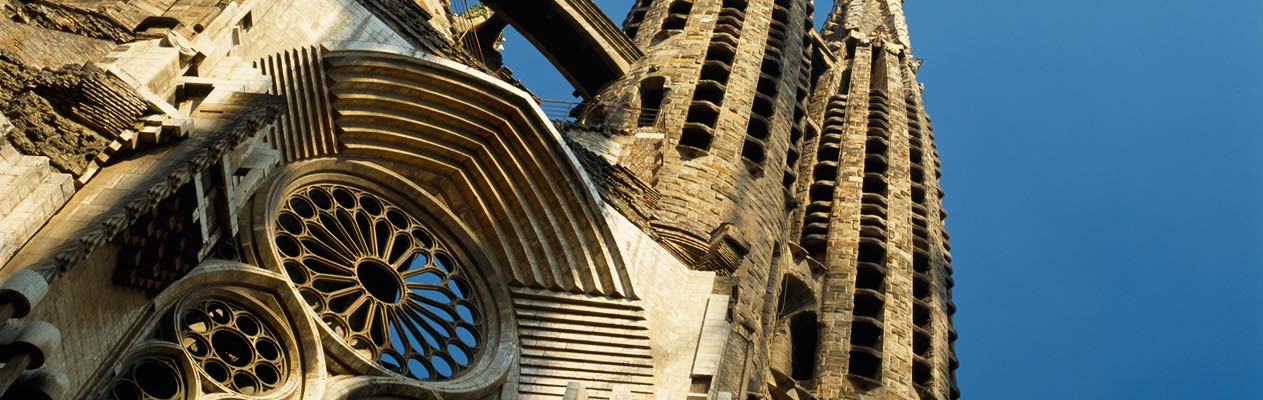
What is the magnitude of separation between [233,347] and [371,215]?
9.42 ft

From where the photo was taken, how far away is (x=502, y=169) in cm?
1833

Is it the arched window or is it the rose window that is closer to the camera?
the rose window

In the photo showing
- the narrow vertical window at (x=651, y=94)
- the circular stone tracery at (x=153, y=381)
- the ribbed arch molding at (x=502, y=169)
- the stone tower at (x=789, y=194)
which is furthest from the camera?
the narrow vertical window at (x=651, y=94)

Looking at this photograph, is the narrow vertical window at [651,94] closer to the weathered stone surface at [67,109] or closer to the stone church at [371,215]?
the stone church at [371,215]

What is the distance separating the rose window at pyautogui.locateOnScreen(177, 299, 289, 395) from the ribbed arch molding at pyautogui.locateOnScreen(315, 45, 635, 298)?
2.90 meters

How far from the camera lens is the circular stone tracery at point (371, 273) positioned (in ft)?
52.7

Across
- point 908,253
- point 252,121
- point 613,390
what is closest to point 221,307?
point 252,121

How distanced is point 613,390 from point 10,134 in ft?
23.8

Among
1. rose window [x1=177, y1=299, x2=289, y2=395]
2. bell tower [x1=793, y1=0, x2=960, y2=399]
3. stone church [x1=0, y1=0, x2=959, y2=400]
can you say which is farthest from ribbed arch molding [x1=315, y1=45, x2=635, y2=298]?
bell tower [x1=793, y1=0, x2=960, y2=399]

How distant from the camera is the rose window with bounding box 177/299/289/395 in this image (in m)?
14.4

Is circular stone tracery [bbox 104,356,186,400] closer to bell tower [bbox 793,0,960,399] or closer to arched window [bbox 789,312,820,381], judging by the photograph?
bell tower [bbox 793,0,960,399]

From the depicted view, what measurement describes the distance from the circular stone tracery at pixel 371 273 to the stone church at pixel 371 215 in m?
0.03

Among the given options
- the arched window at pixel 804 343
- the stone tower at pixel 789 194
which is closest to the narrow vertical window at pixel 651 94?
the stone tower at pixel 789 194

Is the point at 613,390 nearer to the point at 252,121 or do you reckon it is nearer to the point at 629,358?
the point at 629,358
